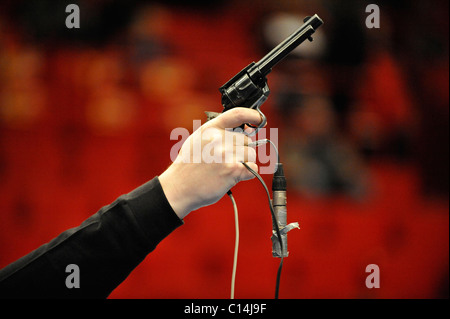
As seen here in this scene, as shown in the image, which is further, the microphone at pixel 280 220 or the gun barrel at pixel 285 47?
the gun barrel at pixel 285 47

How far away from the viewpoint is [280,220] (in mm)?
632

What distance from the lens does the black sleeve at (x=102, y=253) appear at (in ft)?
1.83

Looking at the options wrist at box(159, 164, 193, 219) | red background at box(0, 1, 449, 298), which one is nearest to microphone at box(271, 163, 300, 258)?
wrist at box(159, 164, 193, 219)

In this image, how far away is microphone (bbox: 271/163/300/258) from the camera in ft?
2.00

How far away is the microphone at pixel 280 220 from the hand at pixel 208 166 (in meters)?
0.06

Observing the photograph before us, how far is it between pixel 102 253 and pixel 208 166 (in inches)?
9.0

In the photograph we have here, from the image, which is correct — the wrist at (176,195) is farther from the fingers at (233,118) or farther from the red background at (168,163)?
the red background at (168,163)

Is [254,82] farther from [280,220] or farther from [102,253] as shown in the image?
[102,253]

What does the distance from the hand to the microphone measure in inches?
2.3

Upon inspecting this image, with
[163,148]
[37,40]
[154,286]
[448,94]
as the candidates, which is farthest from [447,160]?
[37,40]

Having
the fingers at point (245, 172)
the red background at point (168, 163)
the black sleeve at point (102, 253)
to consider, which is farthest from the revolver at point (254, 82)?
the red background at point (168, 163)

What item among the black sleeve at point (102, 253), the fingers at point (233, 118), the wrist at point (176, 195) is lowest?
the black sleeve at point (102, 253)

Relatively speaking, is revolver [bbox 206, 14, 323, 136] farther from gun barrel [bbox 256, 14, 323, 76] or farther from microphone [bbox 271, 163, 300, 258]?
microphone [bbox 271, 163, 300, 258]

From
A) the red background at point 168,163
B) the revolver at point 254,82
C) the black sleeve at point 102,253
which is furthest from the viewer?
the red background at point 168,163
